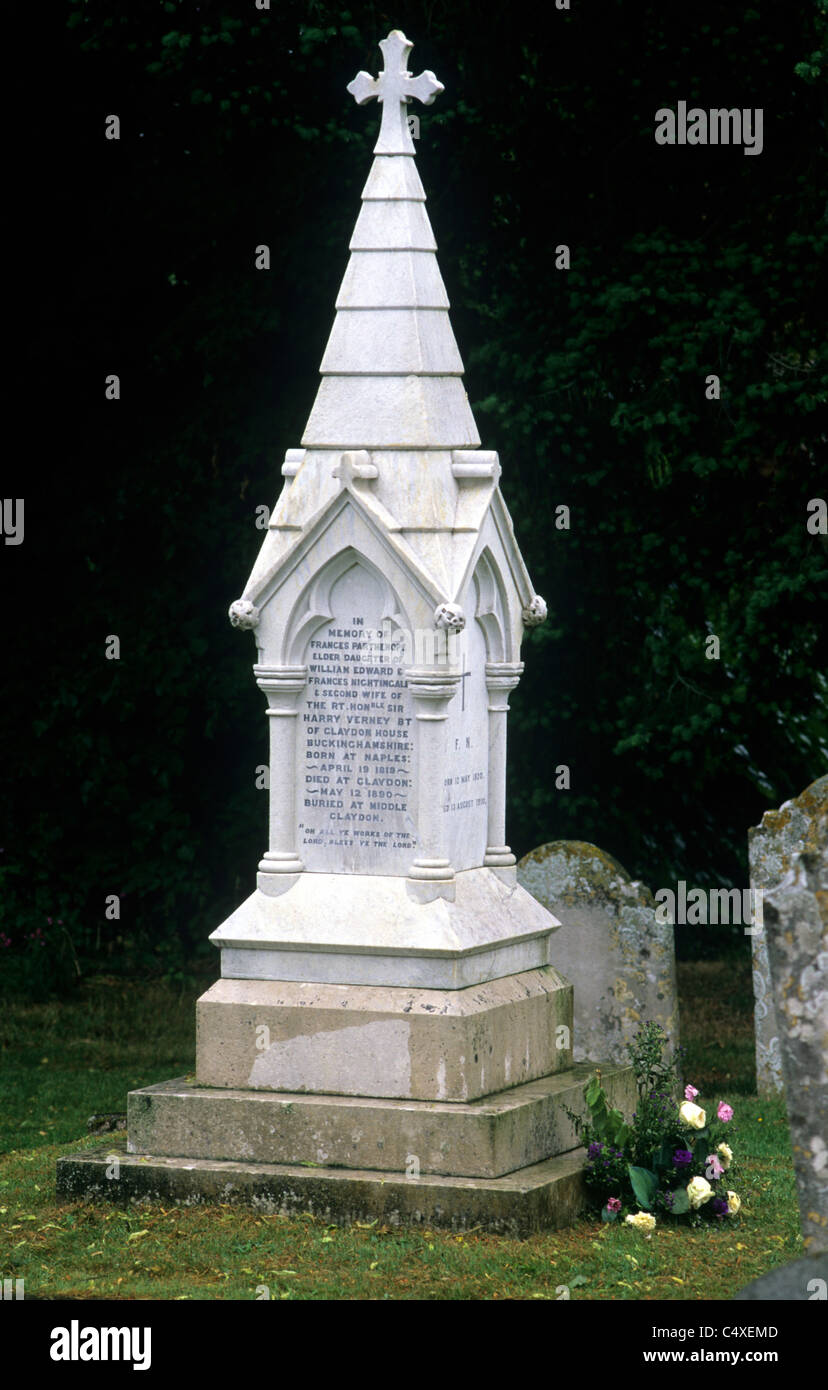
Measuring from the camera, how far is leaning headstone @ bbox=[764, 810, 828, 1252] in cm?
621

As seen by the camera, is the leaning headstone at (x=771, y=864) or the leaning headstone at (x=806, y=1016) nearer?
the leaning headstone at (x=806, y=1016)

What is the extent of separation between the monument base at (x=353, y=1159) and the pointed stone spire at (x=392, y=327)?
2.90 m

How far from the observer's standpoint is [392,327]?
8781 millimetres

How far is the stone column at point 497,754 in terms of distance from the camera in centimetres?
920

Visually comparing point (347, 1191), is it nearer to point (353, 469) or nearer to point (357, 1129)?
point (357, 1129)

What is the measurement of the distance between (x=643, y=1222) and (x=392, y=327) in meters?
4.03

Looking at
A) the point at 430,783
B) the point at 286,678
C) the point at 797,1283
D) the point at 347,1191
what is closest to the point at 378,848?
the point at 430,783

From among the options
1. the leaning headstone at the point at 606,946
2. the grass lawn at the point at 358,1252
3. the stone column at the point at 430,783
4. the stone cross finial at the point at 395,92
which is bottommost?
the grass lawn at the point at 358,1252

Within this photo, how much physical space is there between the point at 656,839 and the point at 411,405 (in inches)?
242

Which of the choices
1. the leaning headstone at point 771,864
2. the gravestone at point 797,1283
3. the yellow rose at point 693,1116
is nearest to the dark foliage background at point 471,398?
the leaning headstone at point 771,864

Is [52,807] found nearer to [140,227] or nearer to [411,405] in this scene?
[140,227]

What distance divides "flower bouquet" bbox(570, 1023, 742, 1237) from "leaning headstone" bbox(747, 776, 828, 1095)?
9.09 feet

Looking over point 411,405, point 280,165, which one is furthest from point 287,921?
point 280,165

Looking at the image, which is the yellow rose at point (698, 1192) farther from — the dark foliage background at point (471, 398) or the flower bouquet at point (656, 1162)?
the dark foliage background at point (471, 398)
